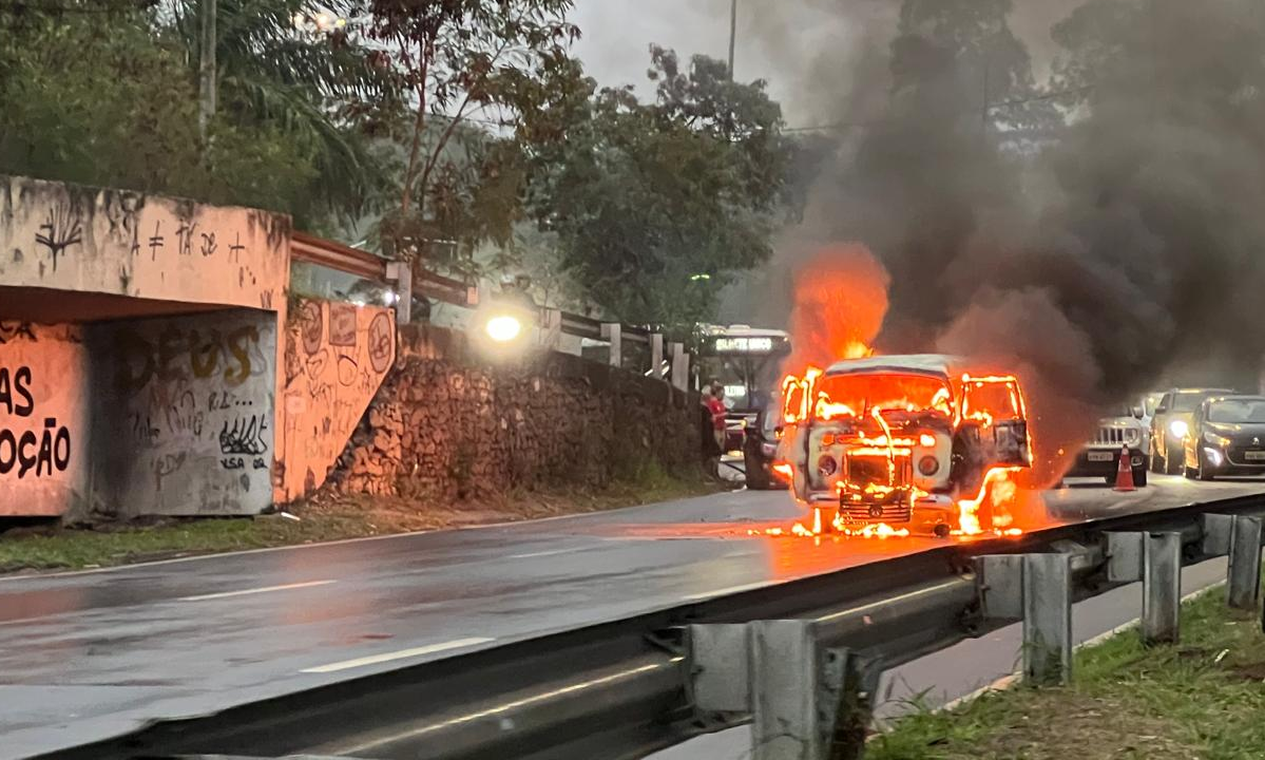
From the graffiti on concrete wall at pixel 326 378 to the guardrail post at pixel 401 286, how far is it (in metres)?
0.50

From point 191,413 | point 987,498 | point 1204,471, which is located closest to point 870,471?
point 987,498

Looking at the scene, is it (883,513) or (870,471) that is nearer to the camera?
(883,513)

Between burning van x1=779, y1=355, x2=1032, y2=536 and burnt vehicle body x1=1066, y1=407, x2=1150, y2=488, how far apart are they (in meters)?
11.1

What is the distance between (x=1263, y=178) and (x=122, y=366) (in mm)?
19105

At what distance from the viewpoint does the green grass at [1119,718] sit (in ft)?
24.6

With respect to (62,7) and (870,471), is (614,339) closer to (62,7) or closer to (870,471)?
(62,7)

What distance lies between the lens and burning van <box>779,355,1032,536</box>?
1819cm

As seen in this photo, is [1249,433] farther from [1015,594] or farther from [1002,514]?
[1015,594]

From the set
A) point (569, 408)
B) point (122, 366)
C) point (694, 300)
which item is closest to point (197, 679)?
point (122, 366)

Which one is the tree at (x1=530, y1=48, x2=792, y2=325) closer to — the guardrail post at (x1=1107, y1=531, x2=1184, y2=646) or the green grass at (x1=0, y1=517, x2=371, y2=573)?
the green grass at (x1=0, y1=517, x2=371, y2=573)

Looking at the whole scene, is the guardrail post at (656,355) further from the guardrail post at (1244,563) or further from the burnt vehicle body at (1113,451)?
the guardrail post at (1244,563)

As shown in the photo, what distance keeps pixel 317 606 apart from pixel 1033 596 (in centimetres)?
612

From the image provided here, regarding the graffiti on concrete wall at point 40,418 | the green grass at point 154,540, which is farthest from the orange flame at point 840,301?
the graffiti on concrete wall at point 40,418

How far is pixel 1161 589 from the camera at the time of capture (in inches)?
409
